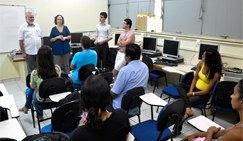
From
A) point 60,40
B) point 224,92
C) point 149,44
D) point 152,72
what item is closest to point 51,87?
point 60,40

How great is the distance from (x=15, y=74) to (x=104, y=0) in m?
3.30

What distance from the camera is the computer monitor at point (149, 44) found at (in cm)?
451

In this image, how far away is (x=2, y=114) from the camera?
1.93 m

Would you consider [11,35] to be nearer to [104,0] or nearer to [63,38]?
[63,38]

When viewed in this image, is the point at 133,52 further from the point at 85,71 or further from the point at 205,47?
the point at 205,47

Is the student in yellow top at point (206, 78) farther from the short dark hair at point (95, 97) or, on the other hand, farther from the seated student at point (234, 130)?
the short dark hair at point (95, 97)

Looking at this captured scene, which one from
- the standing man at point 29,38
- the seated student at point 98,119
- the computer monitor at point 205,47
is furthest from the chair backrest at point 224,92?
the standing man at point 29,38

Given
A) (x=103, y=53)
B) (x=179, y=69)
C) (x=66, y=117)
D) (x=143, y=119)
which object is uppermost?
(x=103, y=53)

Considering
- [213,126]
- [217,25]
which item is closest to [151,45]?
[217,25]

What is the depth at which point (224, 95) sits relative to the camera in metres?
2.56

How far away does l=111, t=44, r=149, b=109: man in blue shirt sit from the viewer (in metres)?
2.20

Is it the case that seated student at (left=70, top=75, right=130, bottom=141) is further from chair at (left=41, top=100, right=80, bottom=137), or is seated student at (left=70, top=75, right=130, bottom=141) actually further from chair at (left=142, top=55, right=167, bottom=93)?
chair at (left=142, top=55, right=167, bottom=93)

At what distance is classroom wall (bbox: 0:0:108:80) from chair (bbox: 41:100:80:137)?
3.45m

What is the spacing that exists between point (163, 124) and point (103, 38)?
11.8 feet
